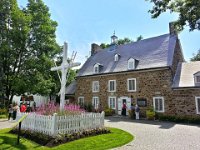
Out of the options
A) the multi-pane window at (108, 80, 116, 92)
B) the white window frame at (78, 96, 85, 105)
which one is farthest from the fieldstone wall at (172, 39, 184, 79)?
the white window frame at (78, 96, 85, 105)

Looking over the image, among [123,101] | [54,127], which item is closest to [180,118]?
[123,101]

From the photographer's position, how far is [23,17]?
2470 centimetres

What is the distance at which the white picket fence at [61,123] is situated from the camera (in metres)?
9.48

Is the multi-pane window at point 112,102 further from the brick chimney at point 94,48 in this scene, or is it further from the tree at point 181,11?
the tree at point 181,11

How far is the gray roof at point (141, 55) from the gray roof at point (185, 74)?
1767 millimetres

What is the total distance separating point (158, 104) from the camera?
2091 centimetres

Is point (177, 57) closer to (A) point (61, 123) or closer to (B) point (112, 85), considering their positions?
(B) point (112, 85)

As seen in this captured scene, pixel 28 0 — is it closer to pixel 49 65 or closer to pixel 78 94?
pixel 49 65

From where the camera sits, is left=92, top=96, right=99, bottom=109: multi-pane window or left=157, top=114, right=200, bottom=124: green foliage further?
left=92, top=96, right=99, bottom=109: multi-pane window

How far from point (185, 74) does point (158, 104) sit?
4.31m

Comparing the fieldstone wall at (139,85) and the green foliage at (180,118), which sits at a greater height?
the fieldstone wall at (139,85)

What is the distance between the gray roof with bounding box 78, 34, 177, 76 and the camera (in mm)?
22216

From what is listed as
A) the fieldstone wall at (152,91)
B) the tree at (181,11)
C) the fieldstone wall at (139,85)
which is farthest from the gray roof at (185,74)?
the tree at (181,11)

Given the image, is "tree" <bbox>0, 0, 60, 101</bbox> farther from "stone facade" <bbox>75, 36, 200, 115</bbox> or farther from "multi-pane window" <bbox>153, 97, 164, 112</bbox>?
"multi-pane window" <bbox>153, 97, 164, 112</bbox>
